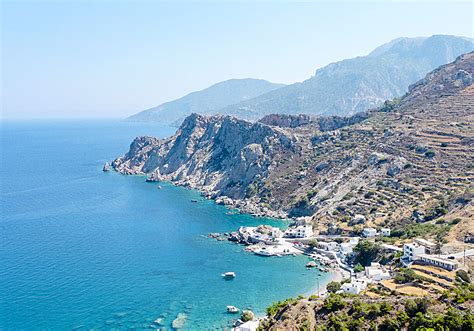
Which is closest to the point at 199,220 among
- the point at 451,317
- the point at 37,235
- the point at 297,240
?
the point at 297,240

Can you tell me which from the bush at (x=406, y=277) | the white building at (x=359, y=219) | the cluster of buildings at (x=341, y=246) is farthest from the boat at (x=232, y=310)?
the white building at (x=359, y=219)

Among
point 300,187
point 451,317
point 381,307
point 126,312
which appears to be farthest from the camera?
point 300,187

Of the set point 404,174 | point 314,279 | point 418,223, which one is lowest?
point 314,279

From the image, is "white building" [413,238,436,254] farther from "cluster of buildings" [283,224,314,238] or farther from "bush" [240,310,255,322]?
"bush" [240,310,255,322]

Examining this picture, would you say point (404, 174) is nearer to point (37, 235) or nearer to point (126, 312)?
point (126, 312)

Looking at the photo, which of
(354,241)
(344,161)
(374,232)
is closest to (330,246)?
(354,241)

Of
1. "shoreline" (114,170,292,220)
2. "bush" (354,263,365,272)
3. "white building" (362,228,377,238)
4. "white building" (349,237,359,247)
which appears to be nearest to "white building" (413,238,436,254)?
"bush" (354,263,365,272)

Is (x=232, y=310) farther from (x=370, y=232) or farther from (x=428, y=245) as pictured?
(x=370, y=232)
